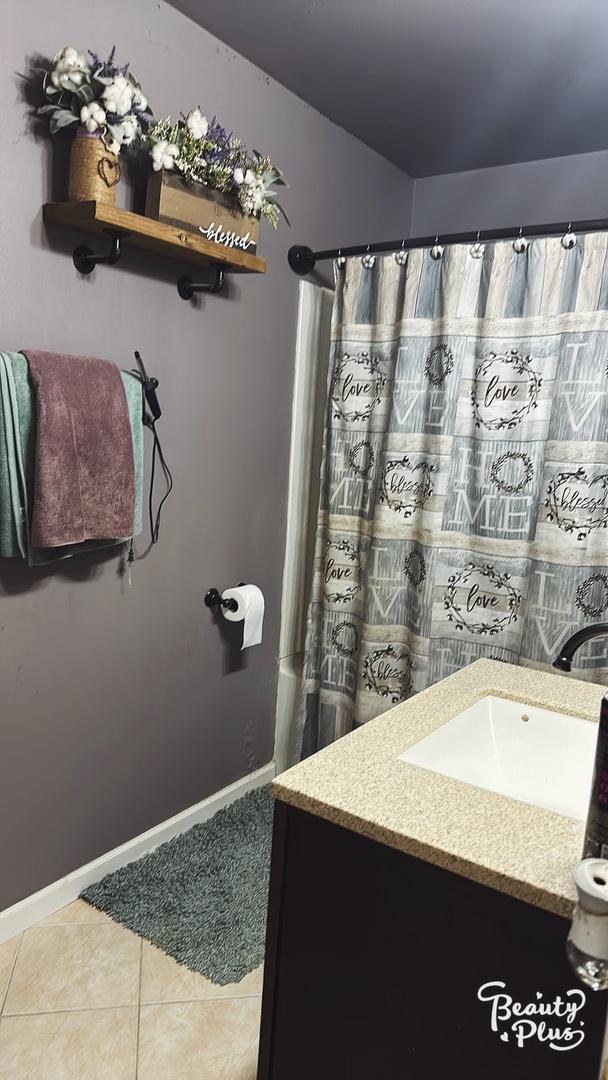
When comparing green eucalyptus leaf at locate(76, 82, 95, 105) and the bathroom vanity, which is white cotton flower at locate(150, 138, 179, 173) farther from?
the bathroom vanity

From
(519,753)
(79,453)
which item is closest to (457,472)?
(519,753)

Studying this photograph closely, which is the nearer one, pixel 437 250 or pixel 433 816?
pixel 433 816

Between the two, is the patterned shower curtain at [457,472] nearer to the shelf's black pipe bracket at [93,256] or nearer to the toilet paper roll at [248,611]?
the toilet paper roll at [248,611]

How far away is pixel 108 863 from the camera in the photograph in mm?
2090

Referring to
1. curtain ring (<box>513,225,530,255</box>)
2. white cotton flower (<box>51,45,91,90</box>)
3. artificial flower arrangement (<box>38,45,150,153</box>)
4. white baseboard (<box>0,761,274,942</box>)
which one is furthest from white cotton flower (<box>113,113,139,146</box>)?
white baseboard (<box>0,761,274,942</box>)

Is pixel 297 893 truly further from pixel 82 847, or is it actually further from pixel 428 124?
pixel 428 124

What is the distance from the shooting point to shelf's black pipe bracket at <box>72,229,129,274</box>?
1.69 meters

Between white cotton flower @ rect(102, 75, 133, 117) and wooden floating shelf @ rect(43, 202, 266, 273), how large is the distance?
0.63 ft

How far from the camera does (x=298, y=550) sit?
262 centimetres

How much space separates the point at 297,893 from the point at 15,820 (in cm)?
104

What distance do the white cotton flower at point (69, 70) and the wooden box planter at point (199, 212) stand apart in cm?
26

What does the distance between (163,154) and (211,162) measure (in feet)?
0.48

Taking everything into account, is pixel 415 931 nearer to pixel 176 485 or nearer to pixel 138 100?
pixel 176 485

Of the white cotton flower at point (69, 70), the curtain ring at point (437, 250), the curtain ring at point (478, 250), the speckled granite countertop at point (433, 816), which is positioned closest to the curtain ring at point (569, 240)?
the curtain ring at point (478, 250)
